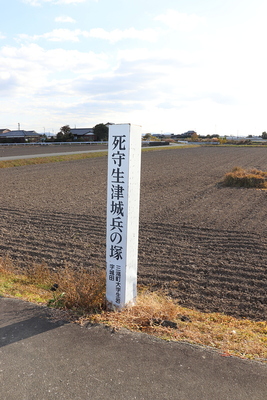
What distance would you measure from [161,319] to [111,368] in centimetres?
108

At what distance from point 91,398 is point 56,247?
5443 mm

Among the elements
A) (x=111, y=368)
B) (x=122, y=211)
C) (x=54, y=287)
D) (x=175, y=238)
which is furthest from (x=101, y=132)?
(x=111, y=368)

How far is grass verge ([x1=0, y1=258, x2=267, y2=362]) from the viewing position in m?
3.99

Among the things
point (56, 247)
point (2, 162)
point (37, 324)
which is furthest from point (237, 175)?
point (2, 162)

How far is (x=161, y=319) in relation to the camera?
4383 millimetres

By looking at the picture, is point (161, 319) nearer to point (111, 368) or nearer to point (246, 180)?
point (111, 368)

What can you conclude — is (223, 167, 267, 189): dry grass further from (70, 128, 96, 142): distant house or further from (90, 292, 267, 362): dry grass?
(70, 128, 96, 142): distant house

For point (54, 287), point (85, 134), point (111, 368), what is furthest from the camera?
point (85, 134)

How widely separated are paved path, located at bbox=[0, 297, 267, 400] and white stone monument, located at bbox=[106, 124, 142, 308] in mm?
601

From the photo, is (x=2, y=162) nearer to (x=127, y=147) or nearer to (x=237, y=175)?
(x=237, y=175)

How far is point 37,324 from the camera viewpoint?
4.28 m

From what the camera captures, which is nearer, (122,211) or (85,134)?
(122,211)

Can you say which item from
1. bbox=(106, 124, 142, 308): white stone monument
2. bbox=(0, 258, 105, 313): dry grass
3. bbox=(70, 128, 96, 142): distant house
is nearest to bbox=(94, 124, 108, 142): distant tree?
bbox=(70, 128, 96, 142): distant house

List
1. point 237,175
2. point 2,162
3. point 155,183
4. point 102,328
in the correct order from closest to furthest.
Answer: point 102,328
point 237,175
point 155,183
point 2,162
